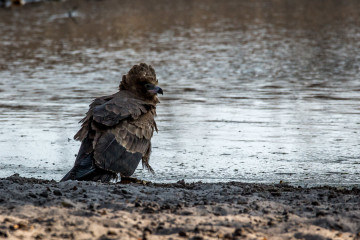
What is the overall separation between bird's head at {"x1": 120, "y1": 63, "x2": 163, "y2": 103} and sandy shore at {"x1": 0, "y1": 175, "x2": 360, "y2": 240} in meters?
2.22

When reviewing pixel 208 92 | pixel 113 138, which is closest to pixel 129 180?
pixel 113 138

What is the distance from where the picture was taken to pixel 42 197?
7.19 metres

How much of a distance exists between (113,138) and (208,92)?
8.46m

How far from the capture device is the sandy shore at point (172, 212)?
614 centimetres

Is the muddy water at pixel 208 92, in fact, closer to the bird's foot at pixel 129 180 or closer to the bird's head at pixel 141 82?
the bird's foot at pixel 129 180

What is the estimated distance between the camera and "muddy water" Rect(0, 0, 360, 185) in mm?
10414

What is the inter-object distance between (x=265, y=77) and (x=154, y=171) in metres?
9.68

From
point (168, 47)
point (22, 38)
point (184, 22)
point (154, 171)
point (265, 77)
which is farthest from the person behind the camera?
point (184, 22)

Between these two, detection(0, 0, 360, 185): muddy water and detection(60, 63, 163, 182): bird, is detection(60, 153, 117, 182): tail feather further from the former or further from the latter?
detection(0, 0, 360, 185): muddy water

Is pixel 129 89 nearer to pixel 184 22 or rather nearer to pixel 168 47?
pixel 168 47

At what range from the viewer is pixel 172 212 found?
22.3 feet

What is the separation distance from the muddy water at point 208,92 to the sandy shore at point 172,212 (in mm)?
1769

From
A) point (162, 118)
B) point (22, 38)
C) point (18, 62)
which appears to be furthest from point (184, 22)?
point (162, 118)

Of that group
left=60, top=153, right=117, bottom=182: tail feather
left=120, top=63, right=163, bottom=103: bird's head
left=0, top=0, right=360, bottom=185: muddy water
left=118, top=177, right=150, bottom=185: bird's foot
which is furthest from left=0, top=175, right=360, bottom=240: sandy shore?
left=120, top=63, right=163, bottom=103: bird's head
